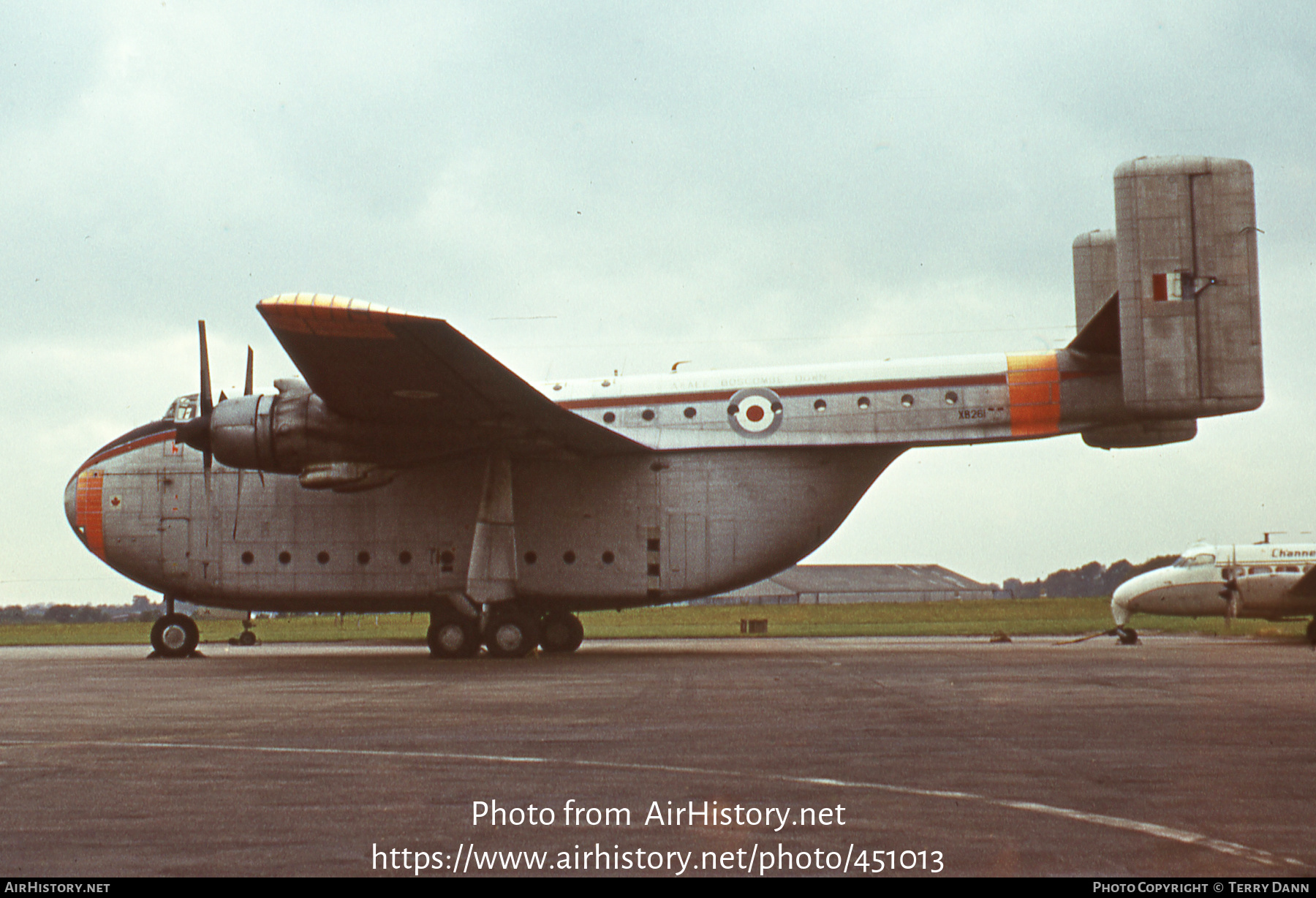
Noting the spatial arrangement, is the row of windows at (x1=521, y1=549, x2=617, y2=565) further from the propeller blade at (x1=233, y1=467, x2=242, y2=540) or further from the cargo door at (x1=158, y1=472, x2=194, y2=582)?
the cargo door at (x1=158, y1=472, x2=194, y2=582)

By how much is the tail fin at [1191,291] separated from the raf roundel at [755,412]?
236 inches

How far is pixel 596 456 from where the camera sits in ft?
69.8

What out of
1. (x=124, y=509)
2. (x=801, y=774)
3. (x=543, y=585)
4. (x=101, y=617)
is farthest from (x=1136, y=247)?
(x=101, y=617)

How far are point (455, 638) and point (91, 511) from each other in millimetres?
8177

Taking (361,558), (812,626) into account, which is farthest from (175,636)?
(812,626)

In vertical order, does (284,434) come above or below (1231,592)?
above

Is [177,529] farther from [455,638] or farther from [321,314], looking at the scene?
[321,314]

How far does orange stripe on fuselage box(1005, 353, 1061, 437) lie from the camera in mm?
20156

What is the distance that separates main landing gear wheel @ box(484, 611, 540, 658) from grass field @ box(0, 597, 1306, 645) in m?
8.73

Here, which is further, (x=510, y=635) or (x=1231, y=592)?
(x=1231, y=592)

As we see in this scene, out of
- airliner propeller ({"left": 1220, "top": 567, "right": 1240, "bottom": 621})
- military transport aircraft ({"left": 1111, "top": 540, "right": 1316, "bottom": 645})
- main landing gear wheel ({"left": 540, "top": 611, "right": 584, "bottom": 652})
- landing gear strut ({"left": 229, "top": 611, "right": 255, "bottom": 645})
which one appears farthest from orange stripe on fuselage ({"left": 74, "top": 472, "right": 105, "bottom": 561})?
airliner propeller ({"left": 1220, "top": 567, "right": 1240, "bottom": 621})

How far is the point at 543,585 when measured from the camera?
21359 mm

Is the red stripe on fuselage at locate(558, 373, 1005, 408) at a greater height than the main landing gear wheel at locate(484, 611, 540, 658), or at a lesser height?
greater
